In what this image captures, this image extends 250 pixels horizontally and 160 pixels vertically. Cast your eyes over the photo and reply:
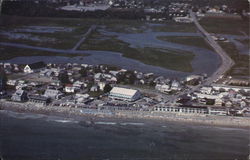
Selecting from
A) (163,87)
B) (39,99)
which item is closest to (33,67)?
(39,99)

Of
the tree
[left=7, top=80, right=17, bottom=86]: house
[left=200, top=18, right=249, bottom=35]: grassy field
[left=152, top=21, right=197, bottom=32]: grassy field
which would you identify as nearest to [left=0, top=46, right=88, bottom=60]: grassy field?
[left=7, top=80, right=17, bottom=86]: house

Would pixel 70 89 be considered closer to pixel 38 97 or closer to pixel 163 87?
pixel 38 97

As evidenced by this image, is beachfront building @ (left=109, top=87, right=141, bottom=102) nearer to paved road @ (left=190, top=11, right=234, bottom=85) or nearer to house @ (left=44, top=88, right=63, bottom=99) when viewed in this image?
house @ (left=44, top=88, right=63, bottom=99)

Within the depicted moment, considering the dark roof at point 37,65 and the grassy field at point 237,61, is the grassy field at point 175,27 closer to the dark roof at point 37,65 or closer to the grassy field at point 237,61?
the grassy field at point 237,61

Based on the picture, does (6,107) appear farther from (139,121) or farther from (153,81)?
(153,81)

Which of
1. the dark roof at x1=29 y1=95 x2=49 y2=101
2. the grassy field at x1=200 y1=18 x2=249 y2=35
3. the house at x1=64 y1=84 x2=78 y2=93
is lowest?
the house at x1=64 y1=84 x2=78 y2=93

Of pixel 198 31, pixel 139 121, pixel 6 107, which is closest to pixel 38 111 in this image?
pixel 6 107

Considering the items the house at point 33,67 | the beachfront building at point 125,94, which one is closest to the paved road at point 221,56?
the beachfront building at point 125,94
